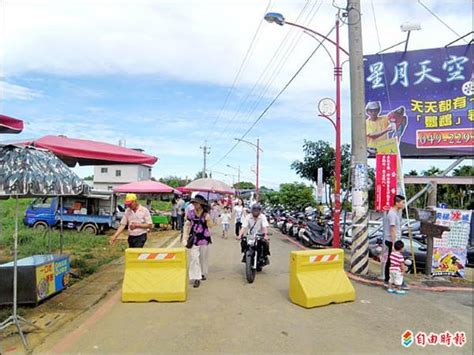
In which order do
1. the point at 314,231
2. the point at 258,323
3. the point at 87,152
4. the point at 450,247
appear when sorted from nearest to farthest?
the point at 258,323 → the point at 87,152 → the point at 450,247 → the point at 314,231

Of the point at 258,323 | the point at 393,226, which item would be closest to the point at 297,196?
the point at 393,226

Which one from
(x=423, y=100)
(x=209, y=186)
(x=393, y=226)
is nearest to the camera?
(x=393, y=226)

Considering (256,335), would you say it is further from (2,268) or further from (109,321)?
(2,268)

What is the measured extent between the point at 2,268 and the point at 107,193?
41.8ft

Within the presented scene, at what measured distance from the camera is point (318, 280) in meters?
7.03

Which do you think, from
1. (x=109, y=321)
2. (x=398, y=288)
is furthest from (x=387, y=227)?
(x=109, y=321)

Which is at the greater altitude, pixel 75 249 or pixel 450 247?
pixel 450 247

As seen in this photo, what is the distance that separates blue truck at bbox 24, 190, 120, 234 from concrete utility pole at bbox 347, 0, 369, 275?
12.0 meters

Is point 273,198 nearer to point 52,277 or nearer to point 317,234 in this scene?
point 317,234

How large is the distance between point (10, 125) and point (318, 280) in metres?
5.02

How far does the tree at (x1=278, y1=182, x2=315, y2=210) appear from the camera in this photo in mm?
25703

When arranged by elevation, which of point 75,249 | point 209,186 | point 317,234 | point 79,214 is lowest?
point 75,249

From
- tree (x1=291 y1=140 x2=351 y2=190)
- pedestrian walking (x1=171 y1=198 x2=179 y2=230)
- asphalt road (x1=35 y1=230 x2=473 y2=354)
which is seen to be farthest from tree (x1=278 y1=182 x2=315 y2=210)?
asphalt road (x1=35 y1=230 x2=473 y2=354)

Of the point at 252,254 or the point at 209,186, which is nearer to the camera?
the point at 252,254
